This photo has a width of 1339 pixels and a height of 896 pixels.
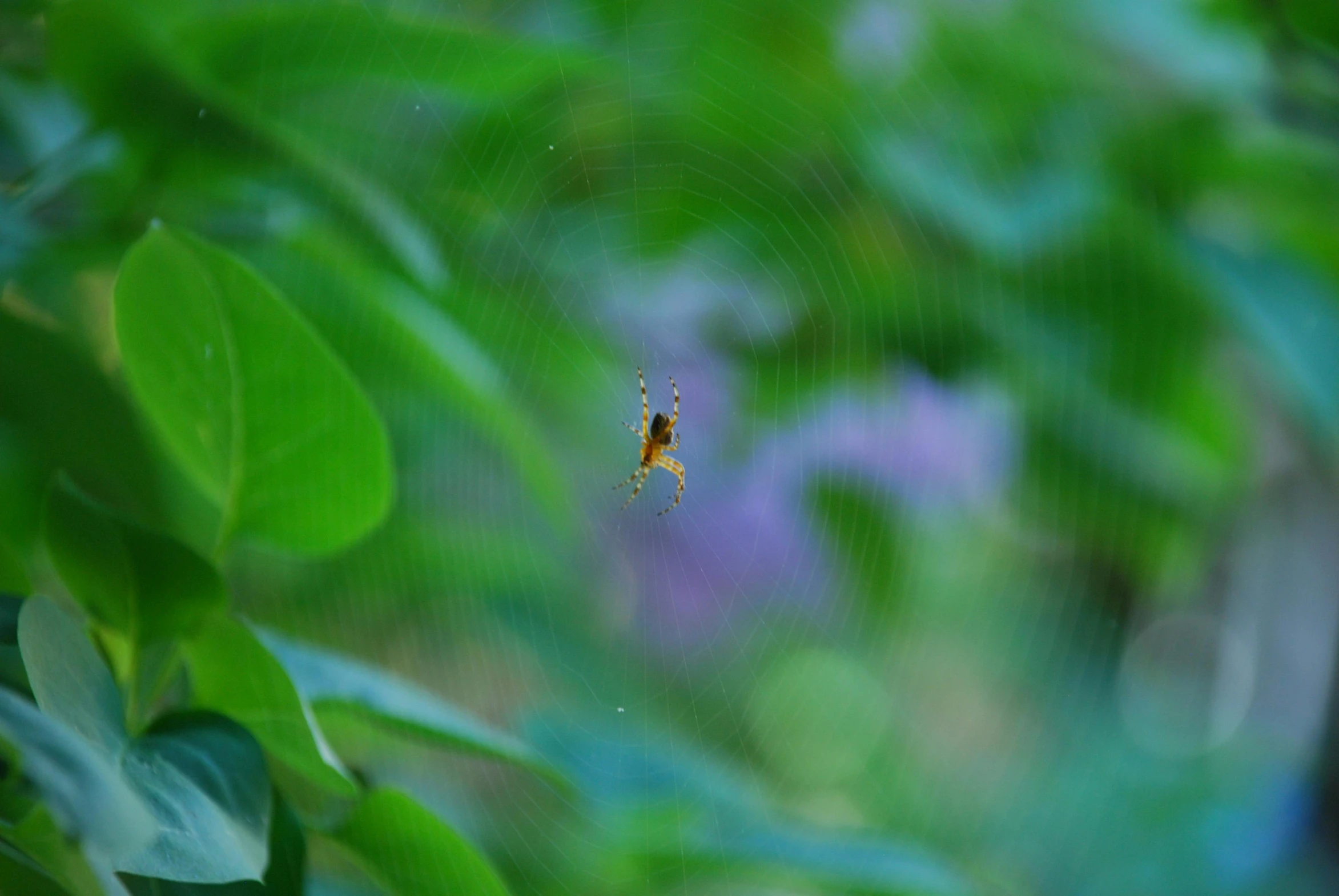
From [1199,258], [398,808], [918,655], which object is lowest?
[398,808]

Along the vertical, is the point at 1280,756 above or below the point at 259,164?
above

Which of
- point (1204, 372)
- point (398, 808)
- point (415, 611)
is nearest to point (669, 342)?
point (415, 611)

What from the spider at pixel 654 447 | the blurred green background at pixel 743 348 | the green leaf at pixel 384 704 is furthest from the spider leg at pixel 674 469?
the green leaf at pixel 384 704

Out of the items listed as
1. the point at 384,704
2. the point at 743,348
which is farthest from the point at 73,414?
the point at 743,348

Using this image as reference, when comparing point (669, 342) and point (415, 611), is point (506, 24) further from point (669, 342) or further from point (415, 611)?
point (415, 611)

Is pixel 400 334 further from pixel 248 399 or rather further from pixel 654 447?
pixel 654 447
